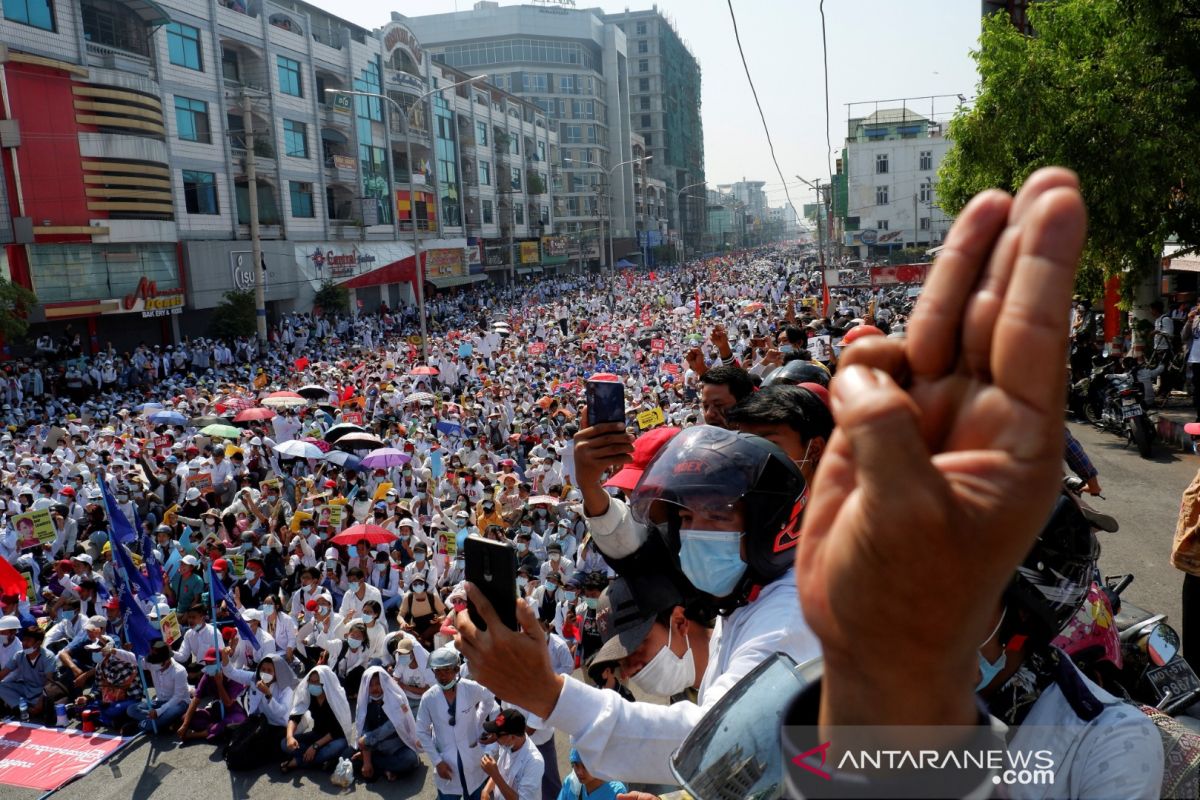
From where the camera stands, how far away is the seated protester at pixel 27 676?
26.9 ft

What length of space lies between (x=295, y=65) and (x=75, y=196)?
1422 cm

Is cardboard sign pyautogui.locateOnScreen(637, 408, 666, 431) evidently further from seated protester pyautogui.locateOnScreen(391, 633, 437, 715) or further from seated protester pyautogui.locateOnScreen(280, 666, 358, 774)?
seated protester pyautogui.locateOnScreen(280, 666, 358, 774)

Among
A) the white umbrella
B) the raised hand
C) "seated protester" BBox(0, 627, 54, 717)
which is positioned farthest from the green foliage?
the raised hand

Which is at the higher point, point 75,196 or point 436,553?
point 75,196

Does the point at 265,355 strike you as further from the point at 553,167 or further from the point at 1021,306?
the point at 553,167

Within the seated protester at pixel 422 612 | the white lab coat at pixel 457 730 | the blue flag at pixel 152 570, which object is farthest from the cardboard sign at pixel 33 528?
the white lab coat at pixel 457 730

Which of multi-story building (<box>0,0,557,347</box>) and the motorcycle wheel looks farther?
multi-story building (<box>0,0,557,347</box>)

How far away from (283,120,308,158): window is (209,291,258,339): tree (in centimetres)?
916

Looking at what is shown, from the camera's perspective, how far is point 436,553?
9758 millimetres

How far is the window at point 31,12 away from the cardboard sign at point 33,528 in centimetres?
1772

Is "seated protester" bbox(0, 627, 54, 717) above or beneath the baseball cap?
beneath

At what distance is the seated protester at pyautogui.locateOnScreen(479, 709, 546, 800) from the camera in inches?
218

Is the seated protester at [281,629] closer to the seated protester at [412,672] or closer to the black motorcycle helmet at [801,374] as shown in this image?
the seated protester at [412,672]

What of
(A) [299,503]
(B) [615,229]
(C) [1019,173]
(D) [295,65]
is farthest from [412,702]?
(B) [615,229]
